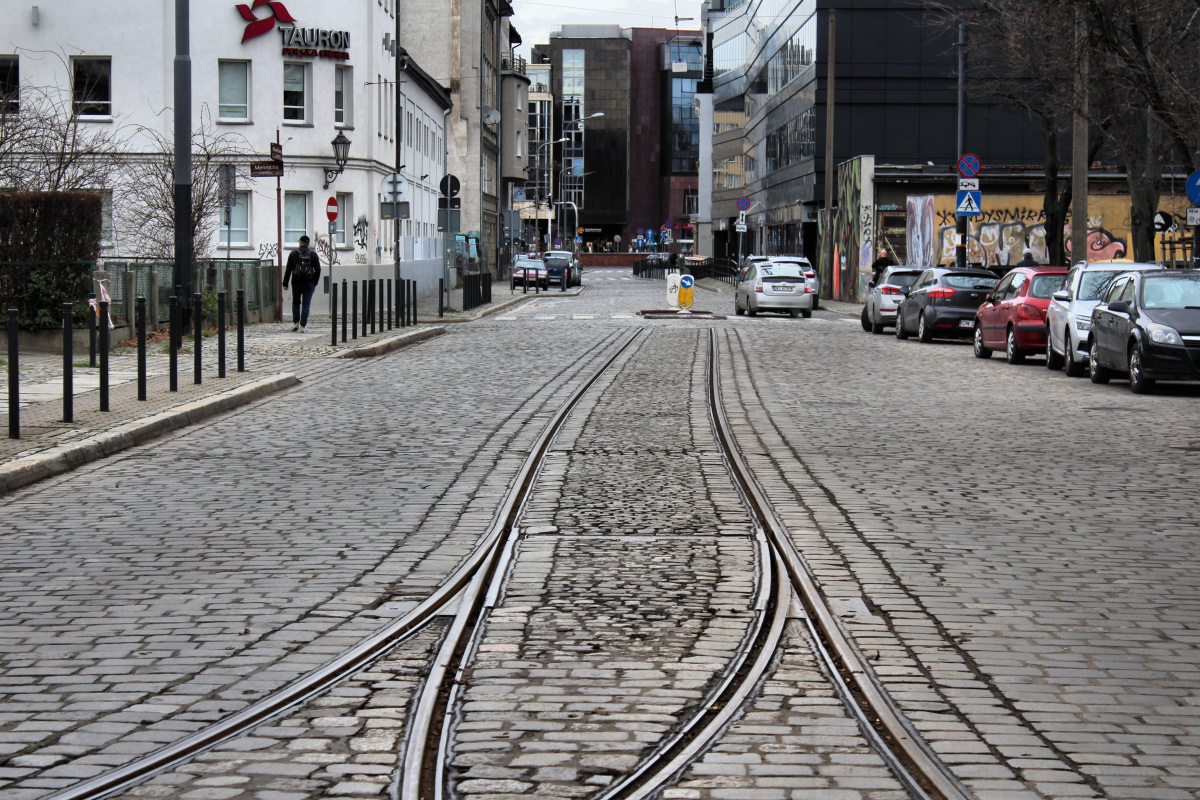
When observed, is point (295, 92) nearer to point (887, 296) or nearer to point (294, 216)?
point (294, 216)

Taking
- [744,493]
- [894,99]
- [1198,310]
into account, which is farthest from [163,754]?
[894,99]

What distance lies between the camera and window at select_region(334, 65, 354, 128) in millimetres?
44812

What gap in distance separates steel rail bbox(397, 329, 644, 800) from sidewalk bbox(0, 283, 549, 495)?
3.53m

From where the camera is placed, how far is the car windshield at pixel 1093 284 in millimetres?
21391

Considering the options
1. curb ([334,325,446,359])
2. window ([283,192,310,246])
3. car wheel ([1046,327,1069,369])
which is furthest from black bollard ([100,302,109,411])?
window ([283,192,310,246])

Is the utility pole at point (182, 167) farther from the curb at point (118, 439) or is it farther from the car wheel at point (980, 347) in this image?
the car wheel at point (980, 347)

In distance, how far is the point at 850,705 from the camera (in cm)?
514

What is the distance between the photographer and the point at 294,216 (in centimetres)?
4353

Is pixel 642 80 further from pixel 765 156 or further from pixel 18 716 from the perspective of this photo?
pixel 18 716

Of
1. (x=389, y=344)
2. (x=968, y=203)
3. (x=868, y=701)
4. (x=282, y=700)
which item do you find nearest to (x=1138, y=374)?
(x=389, y=344)

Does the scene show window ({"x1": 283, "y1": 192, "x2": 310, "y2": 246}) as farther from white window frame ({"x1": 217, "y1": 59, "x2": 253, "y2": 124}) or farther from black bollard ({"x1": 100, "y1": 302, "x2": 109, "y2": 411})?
black bollard ({"x1": 100, "y1": 302, "x2": 109, "y2": 411})

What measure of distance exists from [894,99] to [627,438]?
5043 cm

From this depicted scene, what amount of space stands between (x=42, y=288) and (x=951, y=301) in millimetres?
16662

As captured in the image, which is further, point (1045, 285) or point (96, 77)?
point (96, 77)
